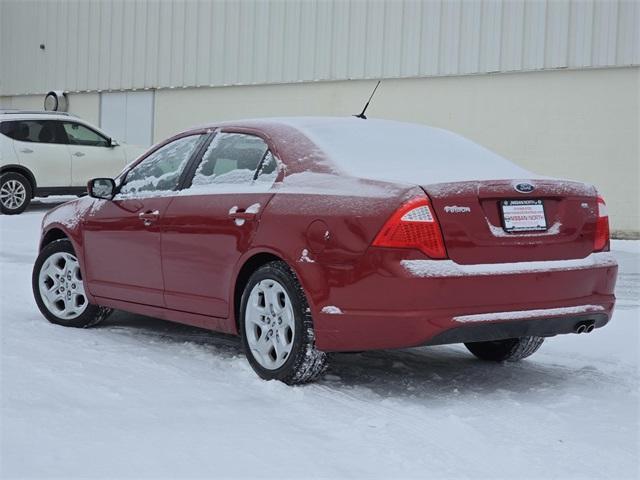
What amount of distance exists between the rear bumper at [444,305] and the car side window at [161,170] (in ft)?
5.83

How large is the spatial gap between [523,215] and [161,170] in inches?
99.8

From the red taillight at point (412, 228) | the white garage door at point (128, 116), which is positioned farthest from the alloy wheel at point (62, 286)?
the white garage door at point (128, 116)

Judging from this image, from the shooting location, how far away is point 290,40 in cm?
1988

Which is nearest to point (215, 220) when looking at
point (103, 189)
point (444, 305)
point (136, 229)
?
point (136, 229)

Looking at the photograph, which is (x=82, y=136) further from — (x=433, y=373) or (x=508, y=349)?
(x=433, y=373)

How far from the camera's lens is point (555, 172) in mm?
16469

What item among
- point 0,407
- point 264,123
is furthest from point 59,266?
point 0,407

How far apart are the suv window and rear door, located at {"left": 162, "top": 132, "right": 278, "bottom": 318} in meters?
12.0

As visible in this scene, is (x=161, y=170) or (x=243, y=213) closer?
(x=243, y=213)

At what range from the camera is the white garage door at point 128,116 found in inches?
890

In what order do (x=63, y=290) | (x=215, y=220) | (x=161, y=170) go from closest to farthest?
(x=215, y=220) → (x=161, y=170) → (x=63, y=290)

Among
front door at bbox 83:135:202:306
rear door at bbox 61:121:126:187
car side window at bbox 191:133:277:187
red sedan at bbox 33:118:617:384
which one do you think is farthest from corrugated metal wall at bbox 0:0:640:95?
car side window at bbox 191:133:277:187

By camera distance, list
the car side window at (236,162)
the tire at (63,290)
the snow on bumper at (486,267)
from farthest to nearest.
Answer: the tire at (63,290) < the car side window at (236,162) < the snow on bumper at (486,267)

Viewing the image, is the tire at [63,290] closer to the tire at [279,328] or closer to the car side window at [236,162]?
the car side window at [236,162]
